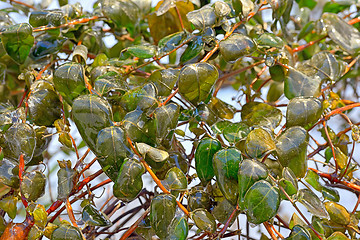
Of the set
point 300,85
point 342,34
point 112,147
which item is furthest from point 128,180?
point 342,34

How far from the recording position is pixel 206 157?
1.27 ft

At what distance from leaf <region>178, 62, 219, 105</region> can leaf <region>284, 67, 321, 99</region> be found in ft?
0.41

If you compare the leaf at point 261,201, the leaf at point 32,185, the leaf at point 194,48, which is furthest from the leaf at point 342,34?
the leaf at point 32,185

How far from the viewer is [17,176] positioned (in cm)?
41

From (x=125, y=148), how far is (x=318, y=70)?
31 cm

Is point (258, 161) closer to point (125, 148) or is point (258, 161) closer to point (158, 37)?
point (125, 148)

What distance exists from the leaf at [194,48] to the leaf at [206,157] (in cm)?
12

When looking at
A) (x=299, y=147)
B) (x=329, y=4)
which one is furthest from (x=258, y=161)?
(x=329, y=4)

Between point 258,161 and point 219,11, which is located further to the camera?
point 219,11

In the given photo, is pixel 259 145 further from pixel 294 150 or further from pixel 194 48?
pixel 194 48

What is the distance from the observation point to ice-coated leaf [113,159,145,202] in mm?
331

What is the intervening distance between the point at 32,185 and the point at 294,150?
0.27 metres

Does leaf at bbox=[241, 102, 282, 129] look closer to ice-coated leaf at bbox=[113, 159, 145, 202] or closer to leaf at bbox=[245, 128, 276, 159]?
leaf at bbox=[245, 128, 276, 159]

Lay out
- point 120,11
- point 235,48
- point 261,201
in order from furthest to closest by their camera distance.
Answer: point 120,11
point 235,48
point 261,201
